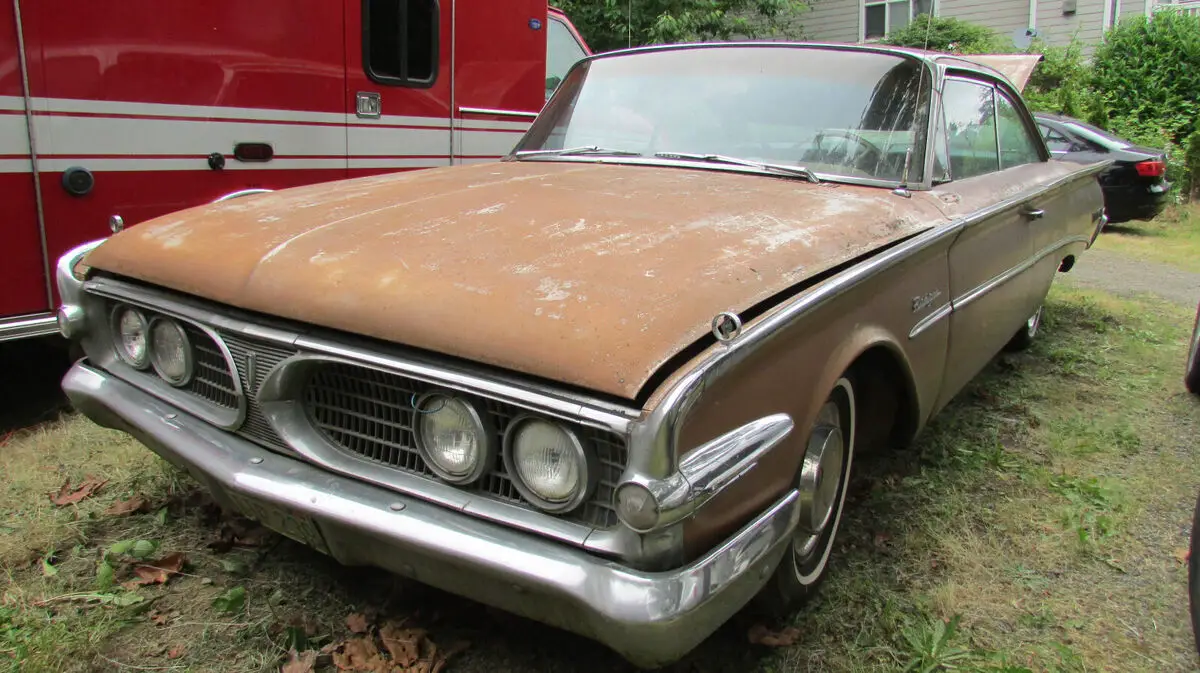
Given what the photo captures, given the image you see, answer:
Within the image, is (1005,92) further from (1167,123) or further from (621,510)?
(1167,123)

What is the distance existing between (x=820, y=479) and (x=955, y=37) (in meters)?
14.8

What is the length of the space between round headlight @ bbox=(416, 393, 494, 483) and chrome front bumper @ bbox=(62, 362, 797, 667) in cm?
9

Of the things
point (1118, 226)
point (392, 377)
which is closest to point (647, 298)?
point (392, 377)

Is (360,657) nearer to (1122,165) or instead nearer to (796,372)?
(796,372)

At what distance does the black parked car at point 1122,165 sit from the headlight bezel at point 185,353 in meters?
9.23

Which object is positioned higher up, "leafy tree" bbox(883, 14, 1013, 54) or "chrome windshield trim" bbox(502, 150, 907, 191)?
"leafy tree" bbox(883, 14, 1013, 54)

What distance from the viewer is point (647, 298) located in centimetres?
175

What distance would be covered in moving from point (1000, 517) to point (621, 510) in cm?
195

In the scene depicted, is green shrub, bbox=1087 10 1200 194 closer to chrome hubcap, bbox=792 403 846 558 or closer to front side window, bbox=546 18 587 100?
front side window, bbox=546 18 587 100

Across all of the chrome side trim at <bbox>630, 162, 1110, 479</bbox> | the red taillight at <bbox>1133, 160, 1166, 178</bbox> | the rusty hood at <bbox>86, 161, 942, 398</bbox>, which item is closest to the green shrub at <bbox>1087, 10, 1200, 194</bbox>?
the red taillight at <bbox>1133, 160, 1166, 178</bbox>

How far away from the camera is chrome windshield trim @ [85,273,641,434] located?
1.57m

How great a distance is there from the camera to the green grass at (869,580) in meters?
2.20

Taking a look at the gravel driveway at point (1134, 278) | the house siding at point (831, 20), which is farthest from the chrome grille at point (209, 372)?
the house siding at point (831, 20)

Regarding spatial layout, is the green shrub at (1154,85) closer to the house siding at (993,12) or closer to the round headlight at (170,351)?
the house siding at (993,12)
